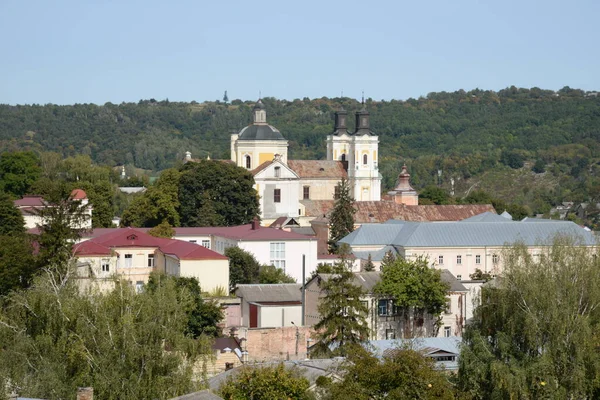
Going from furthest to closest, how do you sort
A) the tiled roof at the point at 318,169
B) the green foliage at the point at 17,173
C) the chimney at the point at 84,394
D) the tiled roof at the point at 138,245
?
the tiled roof at the point at 318,169
the green foliage at the point at 17,173
the tiled roof at the point at 138,245
the chimney at the point at 84,394

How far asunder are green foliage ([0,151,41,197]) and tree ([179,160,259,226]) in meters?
15.1

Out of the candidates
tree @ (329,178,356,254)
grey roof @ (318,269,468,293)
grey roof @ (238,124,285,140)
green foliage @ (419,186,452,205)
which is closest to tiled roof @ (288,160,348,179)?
grey roof @ (238,124,285,140)

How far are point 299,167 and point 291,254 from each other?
32005 mm

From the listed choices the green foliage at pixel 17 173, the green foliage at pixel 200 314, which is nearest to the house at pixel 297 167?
the green foliage at pixel 17 173

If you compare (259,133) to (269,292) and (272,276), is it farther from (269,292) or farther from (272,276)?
(269,292)

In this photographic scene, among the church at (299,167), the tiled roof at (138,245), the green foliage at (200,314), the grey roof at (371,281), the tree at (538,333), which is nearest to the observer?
the tree at (538,333)

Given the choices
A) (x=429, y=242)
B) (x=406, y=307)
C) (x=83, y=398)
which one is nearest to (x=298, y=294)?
(x=406, y=307)

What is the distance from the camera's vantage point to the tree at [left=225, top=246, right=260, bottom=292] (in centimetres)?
5278

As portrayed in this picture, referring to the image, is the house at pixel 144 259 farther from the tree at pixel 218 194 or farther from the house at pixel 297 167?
the house at pixel 297 167

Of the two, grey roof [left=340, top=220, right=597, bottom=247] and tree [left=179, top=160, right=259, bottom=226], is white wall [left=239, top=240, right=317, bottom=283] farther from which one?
tree [left=179, top=160, right=259, bottom=226]

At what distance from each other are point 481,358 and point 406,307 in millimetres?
13063

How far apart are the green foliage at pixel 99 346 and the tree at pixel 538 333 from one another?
7501 mm

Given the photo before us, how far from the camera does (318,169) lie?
89750 millimetres

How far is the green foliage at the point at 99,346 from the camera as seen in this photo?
30453 millimetres
